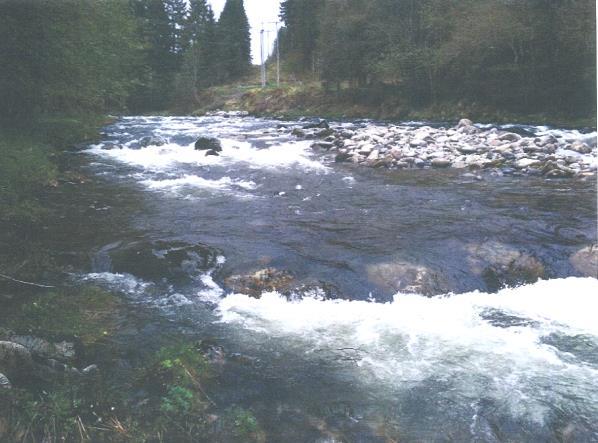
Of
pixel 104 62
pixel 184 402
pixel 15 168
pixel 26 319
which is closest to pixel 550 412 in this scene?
pixel 184 402

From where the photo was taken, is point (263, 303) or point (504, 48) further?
point (504, 48)

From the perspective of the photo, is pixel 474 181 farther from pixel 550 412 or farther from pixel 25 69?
pixel 25 69

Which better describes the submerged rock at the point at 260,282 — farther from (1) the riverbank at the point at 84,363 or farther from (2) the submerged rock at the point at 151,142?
(2) the submerged rock at the point at 151,142

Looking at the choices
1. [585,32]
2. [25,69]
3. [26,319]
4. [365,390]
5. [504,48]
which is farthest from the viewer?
[504,48]

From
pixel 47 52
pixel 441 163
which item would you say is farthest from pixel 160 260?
pixel 441 163

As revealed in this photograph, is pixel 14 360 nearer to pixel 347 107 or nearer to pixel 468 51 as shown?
pixel 468 51

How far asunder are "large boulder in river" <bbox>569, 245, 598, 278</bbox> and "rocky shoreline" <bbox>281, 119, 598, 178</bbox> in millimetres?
5825

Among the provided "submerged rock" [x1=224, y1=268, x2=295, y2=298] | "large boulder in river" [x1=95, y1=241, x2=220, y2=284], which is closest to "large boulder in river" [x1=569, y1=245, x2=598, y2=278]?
"submerged rock" [x1=224, y1=268, x2=295, y2=298]

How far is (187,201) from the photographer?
11.2m

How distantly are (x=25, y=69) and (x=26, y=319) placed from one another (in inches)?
376

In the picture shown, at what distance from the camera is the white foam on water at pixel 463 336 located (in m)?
4.68

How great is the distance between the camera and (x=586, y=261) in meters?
7.53

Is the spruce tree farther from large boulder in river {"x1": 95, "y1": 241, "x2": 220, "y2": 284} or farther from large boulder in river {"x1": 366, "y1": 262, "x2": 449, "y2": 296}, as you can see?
large boulder in river {"x1": 366, "y1": 262, "x2": 449, "y2": 296}

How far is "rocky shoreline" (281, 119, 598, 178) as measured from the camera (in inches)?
540
